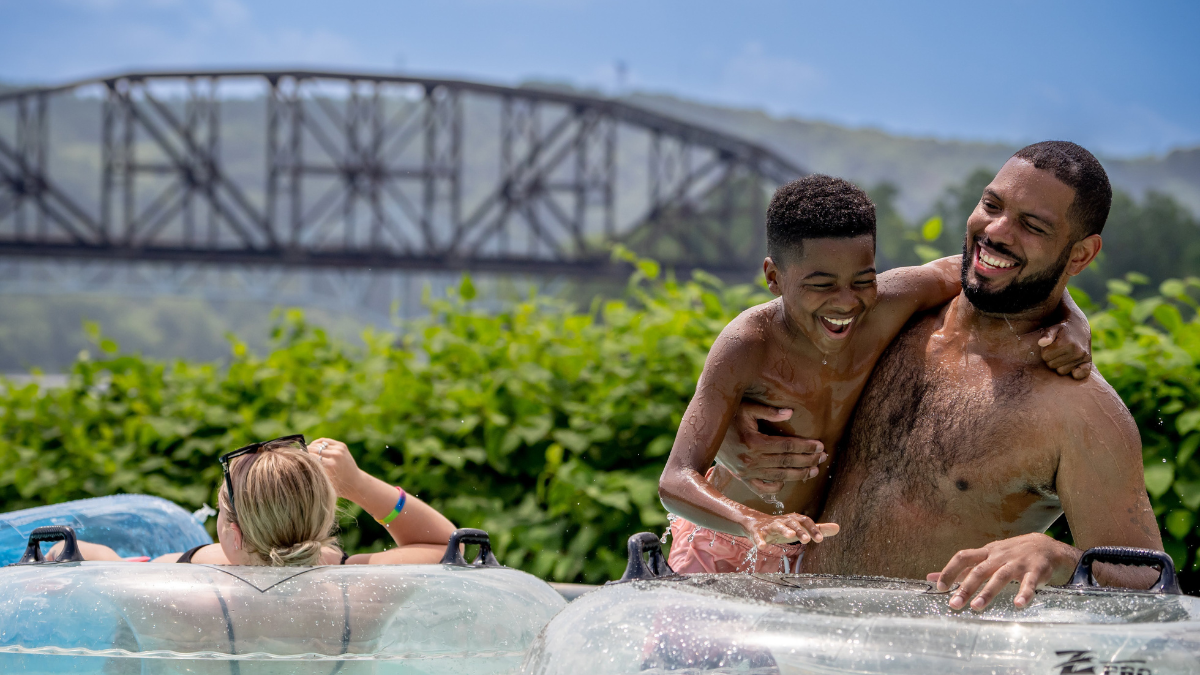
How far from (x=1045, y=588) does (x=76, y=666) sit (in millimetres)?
2000

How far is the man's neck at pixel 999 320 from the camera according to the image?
2.18 metres

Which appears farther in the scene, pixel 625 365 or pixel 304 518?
pixel 625 365

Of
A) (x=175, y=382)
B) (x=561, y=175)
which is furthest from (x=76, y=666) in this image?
(x=561, y=175)

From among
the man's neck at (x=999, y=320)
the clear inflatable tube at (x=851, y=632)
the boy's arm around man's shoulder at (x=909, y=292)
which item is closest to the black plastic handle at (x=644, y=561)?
the clear inflatable tube at (x=851, y=632)

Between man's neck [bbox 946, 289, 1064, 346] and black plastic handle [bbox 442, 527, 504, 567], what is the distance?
46.3 inches

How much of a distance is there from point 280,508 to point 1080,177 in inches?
76.1

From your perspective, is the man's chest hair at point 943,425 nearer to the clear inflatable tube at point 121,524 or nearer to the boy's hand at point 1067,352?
the boy's hand at point 1067,352

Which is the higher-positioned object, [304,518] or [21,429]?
[304,518]

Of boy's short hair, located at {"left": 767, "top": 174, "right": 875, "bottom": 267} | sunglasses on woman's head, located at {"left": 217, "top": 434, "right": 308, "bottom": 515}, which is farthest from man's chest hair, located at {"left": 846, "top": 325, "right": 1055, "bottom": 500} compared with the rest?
sunglasses on woman's head, located at {"left": 217, "top": 434, "right": 308, "bottom": 515}

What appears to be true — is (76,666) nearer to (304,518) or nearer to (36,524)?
(304,518)

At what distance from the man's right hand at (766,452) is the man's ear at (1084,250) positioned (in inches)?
24.3

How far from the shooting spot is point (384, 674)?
2400 mm

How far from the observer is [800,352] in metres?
2.28

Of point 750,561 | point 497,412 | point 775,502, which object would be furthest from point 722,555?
point 497,412
